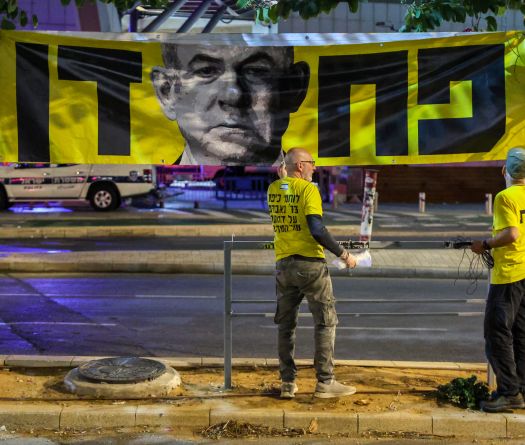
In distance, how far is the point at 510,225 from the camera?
538 centimetres

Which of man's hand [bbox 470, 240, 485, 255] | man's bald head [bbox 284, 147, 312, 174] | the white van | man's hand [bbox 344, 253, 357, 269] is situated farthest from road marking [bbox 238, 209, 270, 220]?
man's hand [bbox 470, 240, 485, 255]

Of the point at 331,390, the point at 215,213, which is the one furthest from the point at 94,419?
the point at 215,213

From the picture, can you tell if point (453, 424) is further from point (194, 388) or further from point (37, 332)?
point (37, 332)

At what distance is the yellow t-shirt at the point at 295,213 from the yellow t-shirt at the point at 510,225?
128 centimetres

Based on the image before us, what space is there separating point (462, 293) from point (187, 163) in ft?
23.2

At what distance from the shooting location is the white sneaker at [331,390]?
5.82 m

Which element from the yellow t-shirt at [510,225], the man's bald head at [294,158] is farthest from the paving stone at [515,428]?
the man's bald head at [294,158]

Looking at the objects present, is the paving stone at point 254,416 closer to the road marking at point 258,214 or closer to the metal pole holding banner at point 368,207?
the metal pole holding banner at point 368,207

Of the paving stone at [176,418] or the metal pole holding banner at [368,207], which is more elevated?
the metal pole holding banner at [368,207]

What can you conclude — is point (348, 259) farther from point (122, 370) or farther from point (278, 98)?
point (122, 370)

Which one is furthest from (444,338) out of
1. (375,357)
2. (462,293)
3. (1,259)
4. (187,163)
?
(1,259)

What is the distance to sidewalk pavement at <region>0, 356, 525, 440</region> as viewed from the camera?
5395 millimetres

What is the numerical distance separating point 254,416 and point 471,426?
60.5 inches

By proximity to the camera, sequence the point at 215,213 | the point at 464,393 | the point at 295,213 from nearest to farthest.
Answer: the point at 295,213 < the point at 464,393 < the point at 215,213
